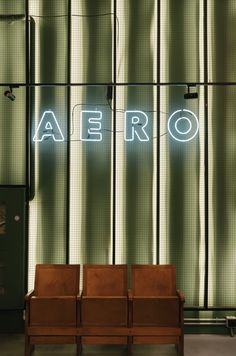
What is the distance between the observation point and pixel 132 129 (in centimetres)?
591

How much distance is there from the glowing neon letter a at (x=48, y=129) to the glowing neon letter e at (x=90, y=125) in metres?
0.30

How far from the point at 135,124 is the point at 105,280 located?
6.83ft

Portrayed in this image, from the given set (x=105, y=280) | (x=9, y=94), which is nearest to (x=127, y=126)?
(x=9, y=94)

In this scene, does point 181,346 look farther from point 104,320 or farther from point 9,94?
point 9,94

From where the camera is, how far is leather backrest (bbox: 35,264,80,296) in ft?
17.4

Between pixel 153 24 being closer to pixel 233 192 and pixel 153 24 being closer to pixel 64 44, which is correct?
pixel 64 44

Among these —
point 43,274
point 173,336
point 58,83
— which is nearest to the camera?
point 173,336

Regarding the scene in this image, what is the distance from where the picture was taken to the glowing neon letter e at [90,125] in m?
5.92

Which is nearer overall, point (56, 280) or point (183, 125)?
point (56, 280)

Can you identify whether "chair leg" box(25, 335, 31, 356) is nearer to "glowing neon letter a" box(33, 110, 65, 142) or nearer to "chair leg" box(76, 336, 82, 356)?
"chair leg" box(76, 336, 82, 356)

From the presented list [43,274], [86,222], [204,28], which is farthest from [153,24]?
[43,274]

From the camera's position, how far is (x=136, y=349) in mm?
5199

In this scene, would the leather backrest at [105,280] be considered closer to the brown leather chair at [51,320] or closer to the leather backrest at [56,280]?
the leather backrest at [56,280]

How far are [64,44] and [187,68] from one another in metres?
1.71
